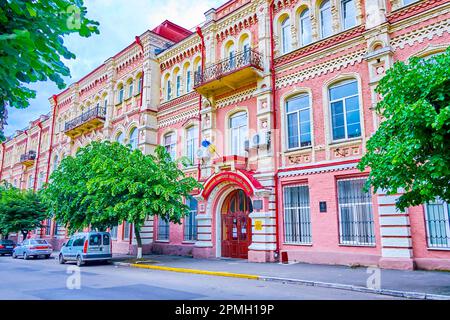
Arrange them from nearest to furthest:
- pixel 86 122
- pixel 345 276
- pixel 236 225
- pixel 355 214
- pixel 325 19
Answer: pixel 345 276, pixel 355 214, pixel 325 19, pixel 236 225, pixel 86 122

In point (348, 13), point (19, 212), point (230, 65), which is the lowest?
point (19, 212)

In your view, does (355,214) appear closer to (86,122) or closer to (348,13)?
(348,13)

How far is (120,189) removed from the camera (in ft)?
57.1

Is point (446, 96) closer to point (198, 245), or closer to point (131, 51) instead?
point (198, 245)

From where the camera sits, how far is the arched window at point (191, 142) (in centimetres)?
2300

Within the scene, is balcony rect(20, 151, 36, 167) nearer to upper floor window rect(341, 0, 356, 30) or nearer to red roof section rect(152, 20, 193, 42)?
red roof section rect(152, 20, 193, 42)

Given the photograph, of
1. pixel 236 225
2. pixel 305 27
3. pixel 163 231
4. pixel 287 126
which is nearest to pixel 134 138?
pixel 163 231

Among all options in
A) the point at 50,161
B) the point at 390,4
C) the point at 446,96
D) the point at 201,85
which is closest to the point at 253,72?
the point at 201,85

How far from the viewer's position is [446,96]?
8477mm

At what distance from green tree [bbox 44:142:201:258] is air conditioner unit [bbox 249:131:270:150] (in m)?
3.77

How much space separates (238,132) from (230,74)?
3.26m

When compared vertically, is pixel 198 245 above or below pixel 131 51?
below

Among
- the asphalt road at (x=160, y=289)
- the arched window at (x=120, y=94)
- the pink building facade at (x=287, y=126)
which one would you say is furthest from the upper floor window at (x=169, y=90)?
the asphalt road at (x=160, y=289)
